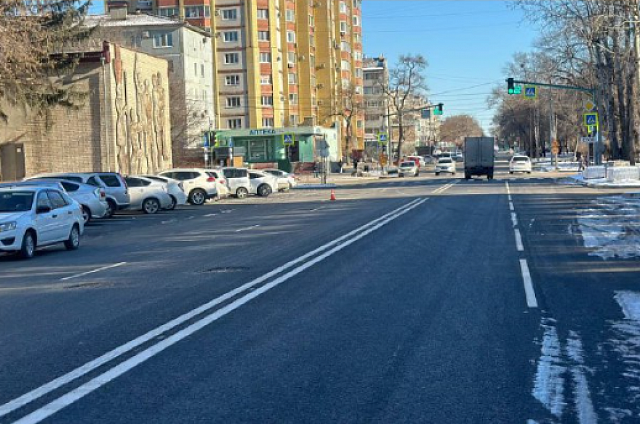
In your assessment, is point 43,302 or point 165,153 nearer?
point 43,302

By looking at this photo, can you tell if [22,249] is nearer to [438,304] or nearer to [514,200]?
[438,304]

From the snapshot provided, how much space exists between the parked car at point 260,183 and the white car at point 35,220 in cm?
2830

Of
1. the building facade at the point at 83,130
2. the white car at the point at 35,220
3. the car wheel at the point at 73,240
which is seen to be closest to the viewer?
the white car at the point at 35,220

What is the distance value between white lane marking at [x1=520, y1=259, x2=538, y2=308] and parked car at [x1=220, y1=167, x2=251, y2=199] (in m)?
33.7

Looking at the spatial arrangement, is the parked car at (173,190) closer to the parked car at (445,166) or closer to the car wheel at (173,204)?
the car wheel at (173,204)

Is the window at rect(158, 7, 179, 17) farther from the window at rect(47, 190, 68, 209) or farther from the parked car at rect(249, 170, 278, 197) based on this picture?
the window at rect(47, 190, 68, 209)

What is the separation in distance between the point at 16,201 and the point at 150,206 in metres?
17.3

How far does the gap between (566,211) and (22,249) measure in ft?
56.6

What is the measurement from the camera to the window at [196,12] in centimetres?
9256

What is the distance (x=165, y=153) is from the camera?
5722 centimetres

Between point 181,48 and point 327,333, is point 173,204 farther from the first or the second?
point 181,48

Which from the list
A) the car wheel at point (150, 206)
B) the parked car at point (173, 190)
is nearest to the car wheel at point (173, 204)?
the parked car at point (173, 190)

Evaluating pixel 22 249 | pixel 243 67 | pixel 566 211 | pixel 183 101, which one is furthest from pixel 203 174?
pixel 243 67

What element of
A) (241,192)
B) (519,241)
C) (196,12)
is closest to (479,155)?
(241,192)
